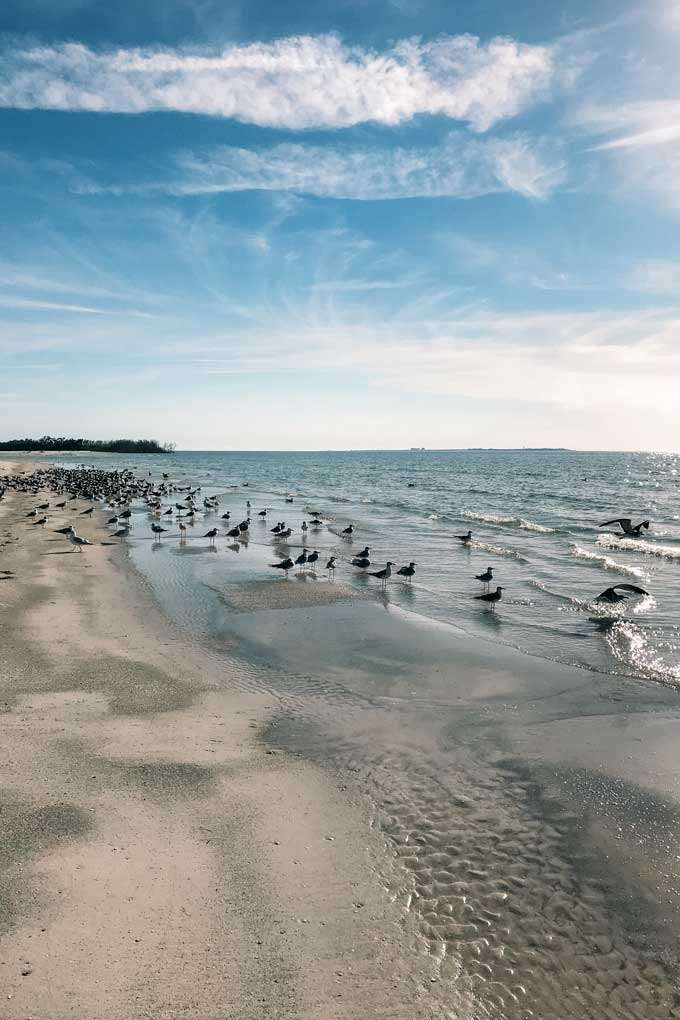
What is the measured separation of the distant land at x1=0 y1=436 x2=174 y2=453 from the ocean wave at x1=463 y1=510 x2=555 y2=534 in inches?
5865

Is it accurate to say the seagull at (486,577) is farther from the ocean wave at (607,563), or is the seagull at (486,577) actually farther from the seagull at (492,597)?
the ocean wave at (607,563)

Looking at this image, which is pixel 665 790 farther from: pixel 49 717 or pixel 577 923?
pixel 49 717

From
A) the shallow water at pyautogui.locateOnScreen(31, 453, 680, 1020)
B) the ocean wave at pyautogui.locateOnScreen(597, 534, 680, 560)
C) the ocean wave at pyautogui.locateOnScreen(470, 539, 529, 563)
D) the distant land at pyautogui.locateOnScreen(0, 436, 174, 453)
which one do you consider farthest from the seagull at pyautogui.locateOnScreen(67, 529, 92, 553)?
the distant land at pyautogui.locateOnScreen(0, 436, 174, 453)

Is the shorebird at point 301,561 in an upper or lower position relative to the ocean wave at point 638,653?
upper

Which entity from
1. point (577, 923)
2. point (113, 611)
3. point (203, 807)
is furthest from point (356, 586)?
point (577, 923)

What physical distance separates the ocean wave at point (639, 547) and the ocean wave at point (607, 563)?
241 centimetres

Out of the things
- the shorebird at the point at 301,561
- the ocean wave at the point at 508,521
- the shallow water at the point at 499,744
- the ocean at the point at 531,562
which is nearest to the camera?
the shallow water at the point at 499,744

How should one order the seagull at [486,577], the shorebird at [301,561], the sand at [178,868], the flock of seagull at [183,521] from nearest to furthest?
the sand at [178,868], the seagull at [486,577], the flock of seagull at [183,521], the shorebird at [301,561]

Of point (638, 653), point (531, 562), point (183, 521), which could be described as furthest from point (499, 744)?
point (183, 521)

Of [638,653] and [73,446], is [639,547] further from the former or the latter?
[73,446]

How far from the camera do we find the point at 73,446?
174375mm

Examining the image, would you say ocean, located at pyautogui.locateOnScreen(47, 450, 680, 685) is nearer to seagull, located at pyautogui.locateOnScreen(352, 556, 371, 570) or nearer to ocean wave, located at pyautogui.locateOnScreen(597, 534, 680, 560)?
ocean wave, located at pyautogui.locateOnScreen(597, 534, 680, 560)

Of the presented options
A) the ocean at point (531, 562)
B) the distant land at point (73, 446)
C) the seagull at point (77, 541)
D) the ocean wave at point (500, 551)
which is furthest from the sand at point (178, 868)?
the distant land at point (73, 446)

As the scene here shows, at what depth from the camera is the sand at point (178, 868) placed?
490cm
